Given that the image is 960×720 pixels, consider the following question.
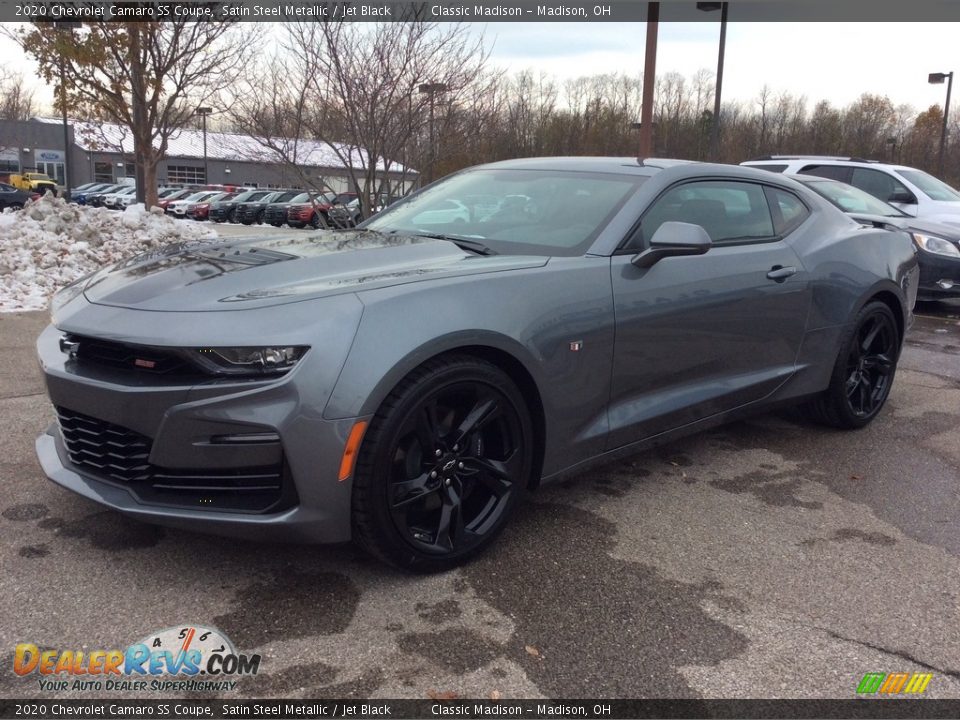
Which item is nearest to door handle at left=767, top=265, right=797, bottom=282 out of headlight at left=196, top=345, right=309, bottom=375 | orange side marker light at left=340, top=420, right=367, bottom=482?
orange side marker light at left=340, top=420, right=367, bottom=482

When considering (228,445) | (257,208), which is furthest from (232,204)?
(228,445)

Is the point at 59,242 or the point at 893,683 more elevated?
the point at 59,242

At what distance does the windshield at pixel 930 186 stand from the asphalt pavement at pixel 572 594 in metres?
7.96

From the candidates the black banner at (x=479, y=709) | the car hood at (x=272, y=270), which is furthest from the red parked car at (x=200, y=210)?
the black banner at (x=479, y=709)

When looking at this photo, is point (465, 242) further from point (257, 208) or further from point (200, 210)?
point (200, 210)

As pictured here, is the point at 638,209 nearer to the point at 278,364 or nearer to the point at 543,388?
the point at 543,388

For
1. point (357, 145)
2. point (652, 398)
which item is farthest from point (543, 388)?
point (357, 145)

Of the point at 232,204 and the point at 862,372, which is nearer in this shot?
the point at 862,372

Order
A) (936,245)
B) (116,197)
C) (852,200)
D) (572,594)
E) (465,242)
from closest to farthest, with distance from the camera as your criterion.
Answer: (572,594) → (465,242) → (852,200) → (936,245) → (116,197)

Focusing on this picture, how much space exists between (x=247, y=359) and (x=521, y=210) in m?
1.70

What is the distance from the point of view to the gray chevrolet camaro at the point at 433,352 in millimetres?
2477

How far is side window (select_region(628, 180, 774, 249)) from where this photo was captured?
11.9 ft

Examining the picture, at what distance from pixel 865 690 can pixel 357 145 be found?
837 cm

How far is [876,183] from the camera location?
35.4 ft
